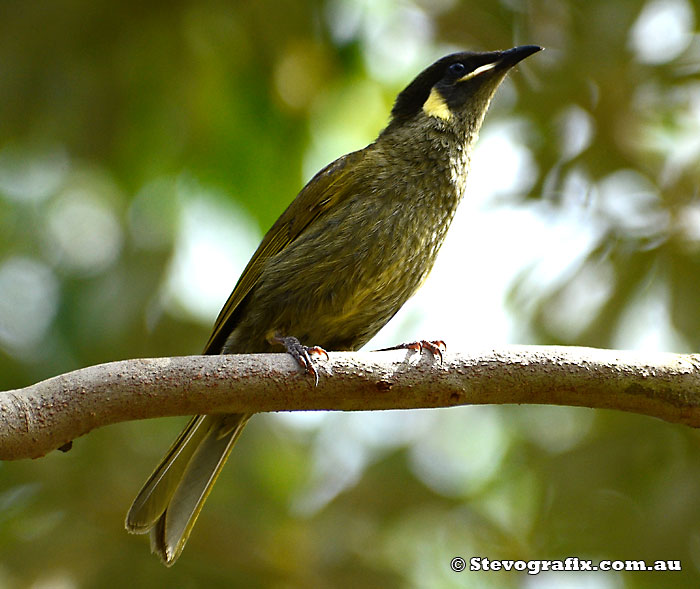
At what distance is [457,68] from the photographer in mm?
4465

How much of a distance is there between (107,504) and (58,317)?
106 centimetres

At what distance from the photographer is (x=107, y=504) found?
15.0ft

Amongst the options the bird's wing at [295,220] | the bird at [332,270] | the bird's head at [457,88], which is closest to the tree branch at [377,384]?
the bird at [332,270]

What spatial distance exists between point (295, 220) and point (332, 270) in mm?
493

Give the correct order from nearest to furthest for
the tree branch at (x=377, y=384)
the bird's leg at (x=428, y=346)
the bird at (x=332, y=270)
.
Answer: the tree branch at (x=377, y=384) < the bird's leg at (x=428, y=346) < the bird at (x=332, y=270)

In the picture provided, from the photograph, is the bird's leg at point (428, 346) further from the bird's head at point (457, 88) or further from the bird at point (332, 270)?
the bird's head at point (457, 88)

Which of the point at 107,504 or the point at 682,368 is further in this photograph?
the point at 107,504

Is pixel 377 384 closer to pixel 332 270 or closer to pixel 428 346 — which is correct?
pixel 428 346

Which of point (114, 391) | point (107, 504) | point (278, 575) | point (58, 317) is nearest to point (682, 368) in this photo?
point (114, 391)

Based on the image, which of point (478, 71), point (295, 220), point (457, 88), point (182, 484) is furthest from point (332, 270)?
point (478, 71)

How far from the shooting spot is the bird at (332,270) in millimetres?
3494

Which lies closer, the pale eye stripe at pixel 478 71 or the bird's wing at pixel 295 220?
the bird's wing at pixel 295 220

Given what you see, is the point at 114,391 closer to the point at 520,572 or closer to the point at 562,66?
the point at 520,572

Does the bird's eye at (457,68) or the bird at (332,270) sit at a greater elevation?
the bird's eye at (457,68)
